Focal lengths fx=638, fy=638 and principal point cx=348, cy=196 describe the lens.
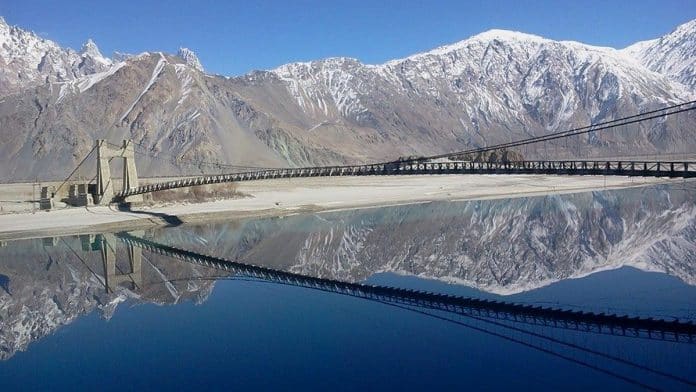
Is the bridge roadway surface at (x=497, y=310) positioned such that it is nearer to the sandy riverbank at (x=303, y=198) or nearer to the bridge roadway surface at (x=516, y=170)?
the bridge roadway surface at (x=516, y=170)

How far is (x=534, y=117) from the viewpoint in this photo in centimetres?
19575

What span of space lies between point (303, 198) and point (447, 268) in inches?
1143

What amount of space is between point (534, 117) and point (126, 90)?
428 ft

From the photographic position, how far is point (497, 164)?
4231 cm

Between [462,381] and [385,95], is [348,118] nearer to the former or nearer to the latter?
[385,95]

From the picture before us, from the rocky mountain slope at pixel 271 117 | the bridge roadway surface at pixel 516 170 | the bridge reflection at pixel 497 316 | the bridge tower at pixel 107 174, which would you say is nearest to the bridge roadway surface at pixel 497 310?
the bridge reflection at pixel 497 316

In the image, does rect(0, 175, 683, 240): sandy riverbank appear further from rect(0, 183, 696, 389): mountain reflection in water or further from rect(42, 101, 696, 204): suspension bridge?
rect(0, 183, 696, 389): mountain reflection in water

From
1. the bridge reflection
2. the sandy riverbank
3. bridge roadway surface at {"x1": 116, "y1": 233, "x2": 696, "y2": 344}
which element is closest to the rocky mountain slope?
the sandy riverbank

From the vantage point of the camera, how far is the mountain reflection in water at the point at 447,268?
16.9 m

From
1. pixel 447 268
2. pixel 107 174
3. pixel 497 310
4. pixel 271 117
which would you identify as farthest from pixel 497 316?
pixel 271 117

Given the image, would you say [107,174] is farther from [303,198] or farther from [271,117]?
[271,117]

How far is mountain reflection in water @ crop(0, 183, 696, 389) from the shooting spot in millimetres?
16875

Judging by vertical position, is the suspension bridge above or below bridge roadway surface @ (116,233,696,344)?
above

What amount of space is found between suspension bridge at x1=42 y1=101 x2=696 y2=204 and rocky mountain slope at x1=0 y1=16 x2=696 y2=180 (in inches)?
58.2
